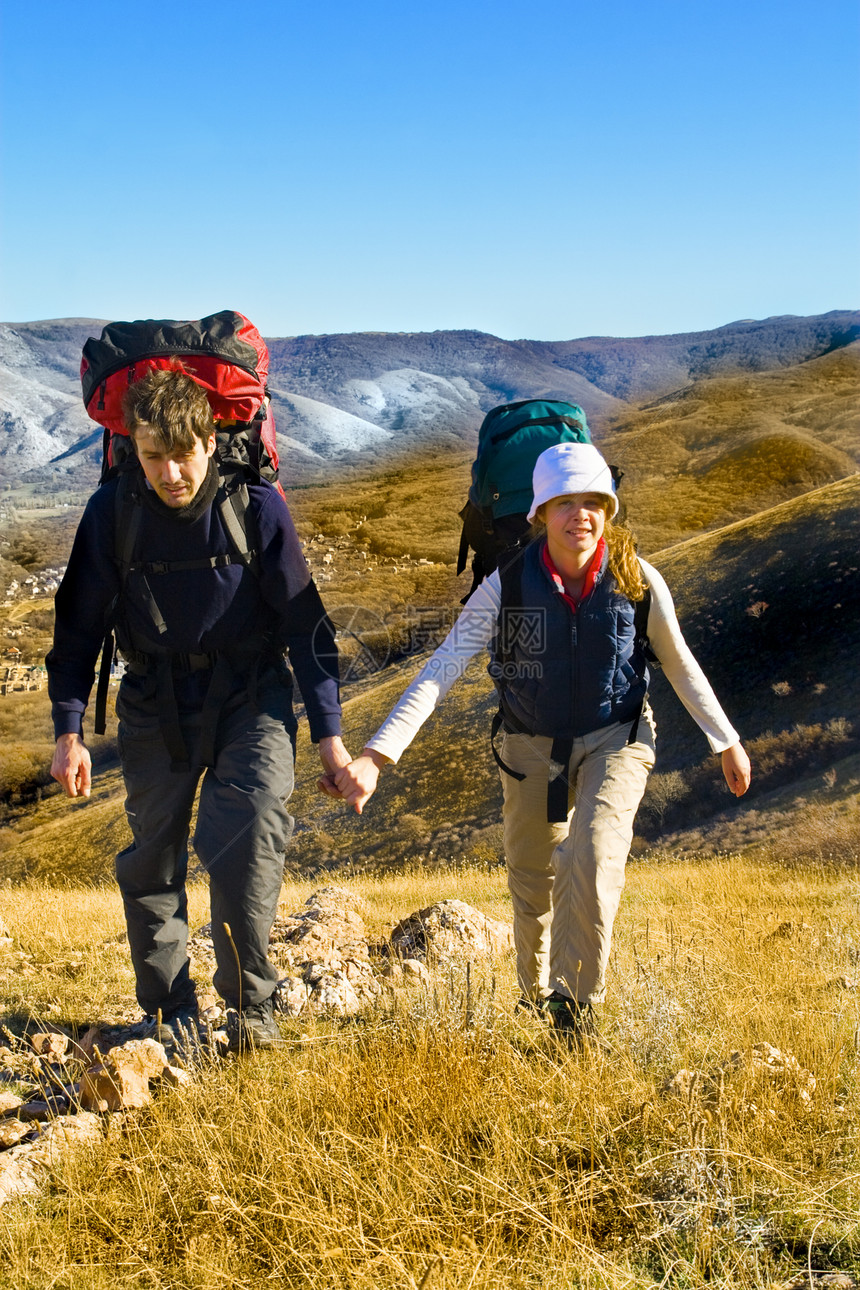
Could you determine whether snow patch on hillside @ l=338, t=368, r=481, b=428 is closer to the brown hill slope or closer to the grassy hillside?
the brown hill slope

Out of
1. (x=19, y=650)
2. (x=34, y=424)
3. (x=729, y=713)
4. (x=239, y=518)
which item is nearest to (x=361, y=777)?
(x=239, y=518)

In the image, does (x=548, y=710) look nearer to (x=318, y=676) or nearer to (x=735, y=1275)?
(x=318, y=676)

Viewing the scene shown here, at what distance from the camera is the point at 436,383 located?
6112 inches

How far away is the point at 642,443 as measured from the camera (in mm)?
79750

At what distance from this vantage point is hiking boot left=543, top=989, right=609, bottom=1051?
3.33 meters

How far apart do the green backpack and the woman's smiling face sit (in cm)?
54

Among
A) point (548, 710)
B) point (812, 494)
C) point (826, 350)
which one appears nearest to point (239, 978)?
point (548, 710)

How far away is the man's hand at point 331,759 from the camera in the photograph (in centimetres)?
353

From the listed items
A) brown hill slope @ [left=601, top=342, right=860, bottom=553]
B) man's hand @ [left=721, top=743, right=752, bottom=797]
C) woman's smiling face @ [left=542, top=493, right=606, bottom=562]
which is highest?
brown hill slope @ [left=601, top=342, right=860, bottom=553]

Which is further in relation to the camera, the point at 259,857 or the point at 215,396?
the point at 215,396

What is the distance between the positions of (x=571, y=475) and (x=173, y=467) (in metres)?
1.48

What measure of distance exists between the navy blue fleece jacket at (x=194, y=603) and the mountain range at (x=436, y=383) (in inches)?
4324

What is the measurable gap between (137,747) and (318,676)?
2.56 ft

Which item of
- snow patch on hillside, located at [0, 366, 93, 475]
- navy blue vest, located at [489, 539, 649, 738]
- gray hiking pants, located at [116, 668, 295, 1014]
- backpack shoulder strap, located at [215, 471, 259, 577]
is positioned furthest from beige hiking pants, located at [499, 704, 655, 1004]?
snow patch on hillside, located at [0, 366, 93, 475]
